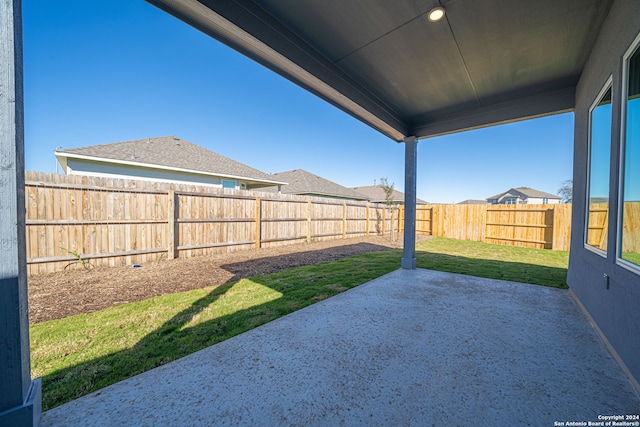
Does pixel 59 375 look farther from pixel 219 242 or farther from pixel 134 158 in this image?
pixel 134 158

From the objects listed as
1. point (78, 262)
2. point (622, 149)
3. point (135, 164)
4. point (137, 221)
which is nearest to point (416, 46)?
point (622, 149)

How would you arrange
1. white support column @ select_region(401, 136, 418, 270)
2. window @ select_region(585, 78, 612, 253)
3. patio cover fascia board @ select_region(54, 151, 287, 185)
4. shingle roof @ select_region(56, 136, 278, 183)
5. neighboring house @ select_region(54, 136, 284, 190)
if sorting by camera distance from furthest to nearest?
shingle roof @ select_region(56, 136, 278, 183) < neighboring house @ select_region(54, 136, 284, 190) < patio cover fascia board @ select_region(54, 151, 287, 185) < white support column @ select_region(401, 136, 418, 270) < window @ select_region(585, 78, 612, 253)

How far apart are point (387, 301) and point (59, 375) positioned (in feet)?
11.2

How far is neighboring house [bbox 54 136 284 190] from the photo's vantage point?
28.8 feet

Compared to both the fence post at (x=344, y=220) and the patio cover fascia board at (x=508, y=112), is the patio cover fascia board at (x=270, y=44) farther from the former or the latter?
the fence post at (x=344, y=220)

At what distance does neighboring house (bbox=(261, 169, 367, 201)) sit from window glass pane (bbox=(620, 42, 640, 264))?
51.6ft

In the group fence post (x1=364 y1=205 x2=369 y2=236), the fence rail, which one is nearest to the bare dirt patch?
the fence rail

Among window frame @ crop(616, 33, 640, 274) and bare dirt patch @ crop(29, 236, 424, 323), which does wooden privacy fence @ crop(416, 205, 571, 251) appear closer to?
bare dirt patch @ crop(29, 236, 424, 323)

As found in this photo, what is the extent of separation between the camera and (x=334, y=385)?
1771 mm

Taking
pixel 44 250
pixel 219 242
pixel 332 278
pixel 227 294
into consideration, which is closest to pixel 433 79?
pixel 332 278

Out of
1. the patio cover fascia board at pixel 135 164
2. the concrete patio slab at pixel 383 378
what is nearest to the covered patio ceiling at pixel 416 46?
the concrete patio slab at pixel 383 378

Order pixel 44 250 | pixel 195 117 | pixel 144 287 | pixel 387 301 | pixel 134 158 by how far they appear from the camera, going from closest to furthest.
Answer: pixel 387 301 → pixel 144 287 → pixel 44 250 → pixel 134 158 → pixel 195 117

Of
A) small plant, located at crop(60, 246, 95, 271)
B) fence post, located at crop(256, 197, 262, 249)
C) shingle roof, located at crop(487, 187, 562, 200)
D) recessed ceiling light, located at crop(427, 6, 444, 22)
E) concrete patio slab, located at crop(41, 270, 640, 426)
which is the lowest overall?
concrete patio slab, located at crop(41, 270, 640, 426)

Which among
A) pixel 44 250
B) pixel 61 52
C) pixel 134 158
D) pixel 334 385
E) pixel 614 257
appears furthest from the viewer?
pixel 134 158
